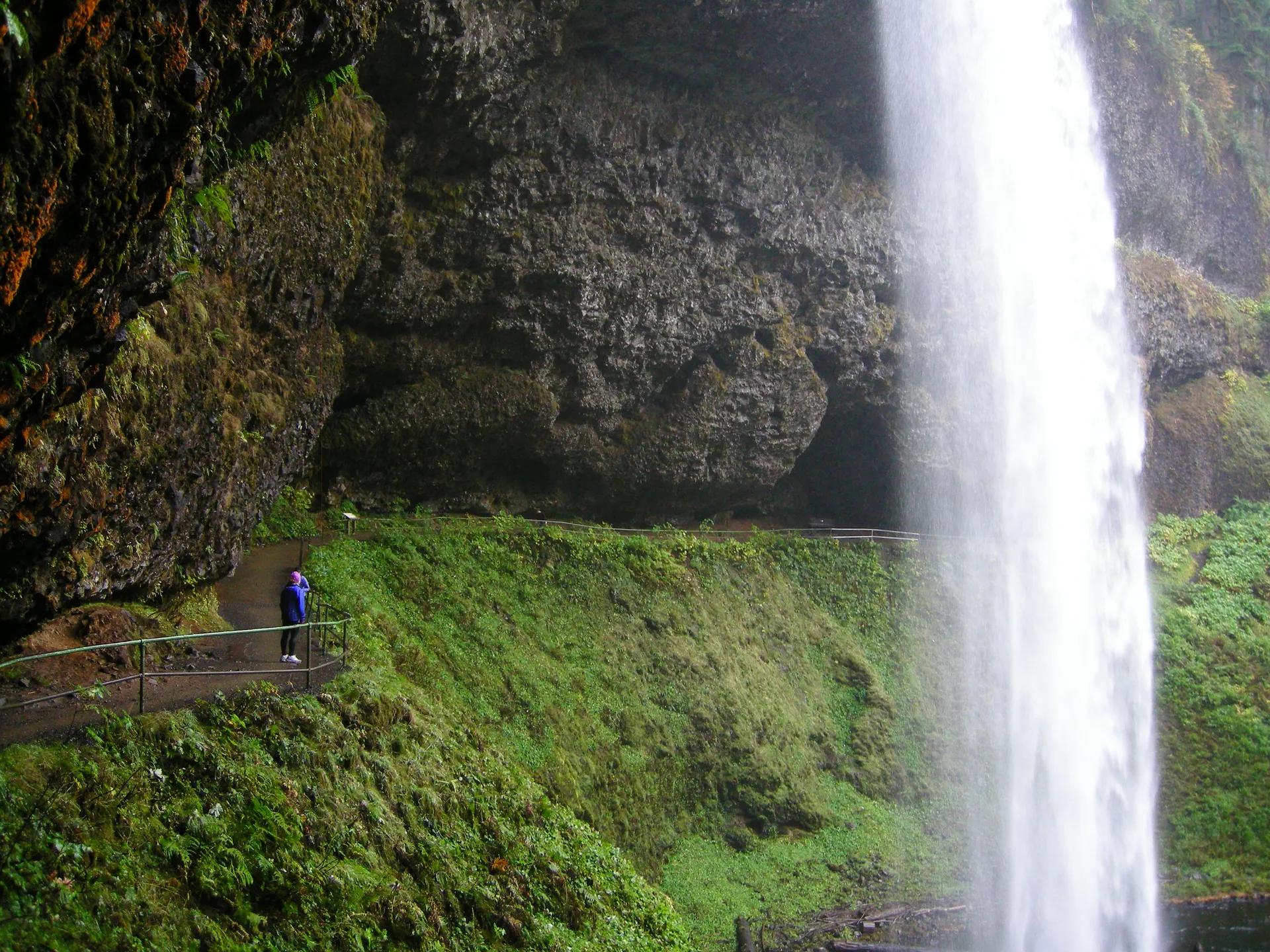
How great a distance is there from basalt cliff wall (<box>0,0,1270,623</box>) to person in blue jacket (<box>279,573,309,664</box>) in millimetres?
1500

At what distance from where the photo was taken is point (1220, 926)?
18922 millimetres

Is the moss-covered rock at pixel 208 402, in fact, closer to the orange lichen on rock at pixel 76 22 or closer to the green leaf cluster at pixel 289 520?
the green leaf cluster at pixel 289 520

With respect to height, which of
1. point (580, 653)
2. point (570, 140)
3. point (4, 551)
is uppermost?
point (570, 140)

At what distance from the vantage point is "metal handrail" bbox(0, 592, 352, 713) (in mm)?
6844

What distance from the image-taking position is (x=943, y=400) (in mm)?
25812

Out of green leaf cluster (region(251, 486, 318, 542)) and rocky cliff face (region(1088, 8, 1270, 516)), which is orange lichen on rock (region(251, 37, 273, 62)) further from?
rocky cliff face (region(1088, 8, 1270, 516))

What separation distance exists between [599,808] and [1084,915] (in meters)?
10.1

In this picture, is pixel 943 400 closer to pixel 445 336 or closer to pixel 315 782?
pixel 445 336

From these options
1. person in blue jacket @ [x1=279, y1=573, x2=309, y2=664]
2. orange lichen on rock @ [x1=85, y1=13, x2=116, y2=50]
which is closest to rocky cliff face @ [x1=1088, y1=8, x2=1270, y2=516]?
person in blue jacket @ [x1=279, y1=573, x2=309, y2=664]

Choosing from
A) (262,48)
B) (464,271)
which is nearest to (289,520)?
(464,271)

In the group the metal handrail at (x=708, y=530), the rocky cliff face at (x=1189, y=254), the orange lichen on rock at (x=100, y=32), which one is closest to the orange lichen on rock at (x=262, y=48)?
the orange lichen on rock at (x=100, y=32)

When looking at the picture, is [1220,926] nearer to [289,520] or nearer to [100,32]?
[289,520]

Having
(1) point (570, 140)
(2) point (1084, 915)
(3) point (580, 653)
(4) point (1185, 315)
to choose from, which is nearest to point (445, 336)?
(1) point (570, 140)

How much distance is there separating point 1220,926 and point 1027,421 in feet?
39.3
